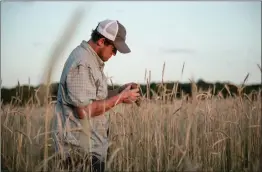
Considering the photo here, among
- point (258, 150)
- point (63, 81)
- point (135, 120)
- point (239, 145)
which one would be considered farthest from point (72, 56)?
point (258, 150)

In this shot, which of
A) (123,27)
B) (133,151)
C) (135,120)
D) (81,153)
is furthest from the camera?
(135,120)

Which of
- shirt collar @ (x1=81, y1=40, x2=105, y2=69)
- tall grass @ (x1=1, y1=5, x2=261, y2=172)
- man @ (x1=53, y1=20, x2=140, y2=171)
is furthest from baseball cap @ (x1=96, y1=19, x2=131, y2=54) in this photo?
tall grass @ (x1=1, y1=5, x2=261, y2=172)

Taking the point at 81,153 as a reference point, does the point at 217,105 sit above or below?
above

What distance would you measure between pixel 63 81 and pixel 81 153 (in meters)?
0.43

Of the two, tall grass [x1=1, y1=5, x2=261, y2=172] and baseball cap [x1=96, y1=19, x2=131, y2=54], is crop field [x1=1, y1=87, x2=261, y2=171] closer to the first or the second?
tall grass [x1=1, y1=5, x2=261, y2=172]

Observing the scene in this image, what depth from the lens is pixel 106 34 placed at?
2.51 m

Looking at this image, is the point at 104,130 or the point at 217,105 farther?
the point at 217,105

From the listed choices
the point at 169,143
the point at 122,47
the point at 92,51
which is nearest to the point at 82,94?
the point at 92,51

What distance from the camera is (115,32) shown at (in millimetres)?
2520

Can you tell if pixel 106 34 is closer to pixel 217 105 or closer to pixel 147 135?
pixel 147 135

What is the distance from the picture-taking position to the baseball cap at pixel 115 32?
251 cm

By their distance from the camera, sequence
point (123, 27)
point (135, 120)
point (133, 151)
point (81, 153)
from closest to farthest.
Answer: point (81, 153)
point (123, 27)
point (133, 151)
point (135, 120)

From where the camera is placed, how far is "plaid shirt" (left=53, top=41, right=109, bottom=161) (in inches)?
91.4

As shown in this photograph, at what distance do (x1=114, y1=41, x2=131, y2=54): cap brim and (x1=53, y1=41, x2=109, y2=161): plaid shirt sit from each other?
0.45 ft
